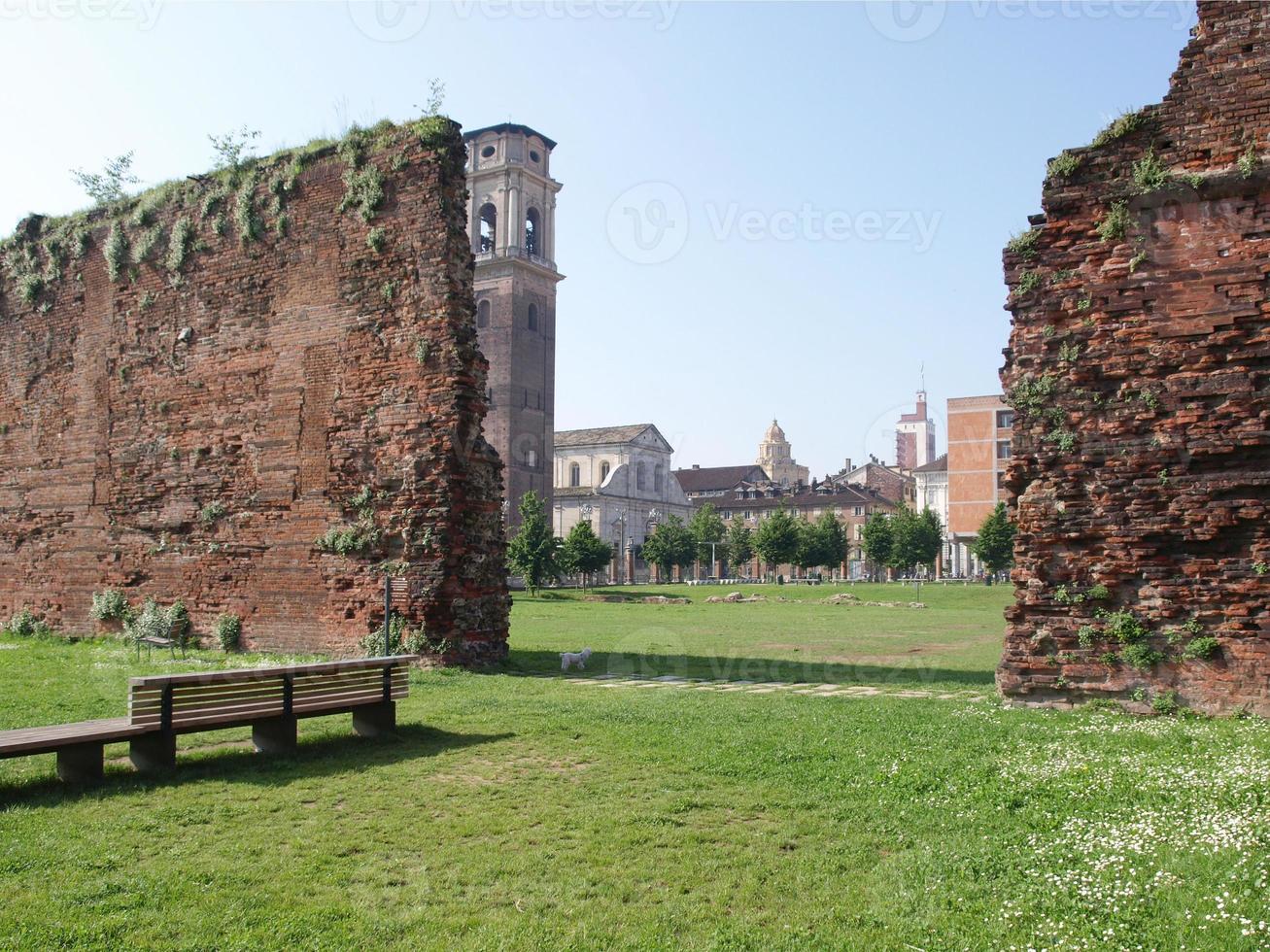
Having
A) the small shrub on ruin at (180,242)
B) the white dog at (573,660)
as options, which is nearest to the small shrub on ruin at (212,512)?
the small shrub on ruin at (180,242)

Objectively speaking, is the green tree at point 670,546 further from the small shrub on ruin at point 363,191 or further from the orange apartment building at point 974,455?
the small shrub on ruin at point 363,191

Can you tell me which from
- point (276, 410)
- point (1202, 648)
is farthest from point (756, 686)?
point (276, 410)

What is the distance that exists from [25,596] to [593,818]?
1874 cm

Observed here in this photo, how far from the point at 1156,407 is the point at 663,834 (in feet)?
25.1

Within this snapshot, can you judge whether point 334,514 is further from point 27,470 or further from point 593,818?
point 593,818

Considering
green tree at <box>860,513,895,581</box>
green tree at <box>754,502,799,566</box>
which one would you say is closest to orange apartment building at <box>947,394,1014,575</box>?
green tree at <box>860,513,895,581</box>

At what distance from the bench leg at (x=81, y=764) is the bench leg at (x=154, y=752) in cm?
35

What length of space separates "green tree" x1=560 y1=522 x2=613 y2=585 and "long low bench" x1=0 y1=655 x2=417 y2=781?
51.2 metres

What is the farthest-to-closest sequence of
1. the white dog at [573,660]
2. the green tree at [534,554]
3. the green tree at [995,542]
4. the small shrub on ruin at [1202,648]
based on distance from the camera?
the green tree at [995,542] < the green tree at [534,554] < the white dog at [573,660] < the small shrub on ruin at [1202,648]

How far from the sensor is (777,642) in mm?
22031

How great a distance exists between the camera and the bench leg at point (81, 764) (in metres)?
7.33

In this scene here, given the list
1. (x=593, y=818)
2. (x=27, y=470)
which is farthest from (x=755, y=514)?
(x=593, y=818)

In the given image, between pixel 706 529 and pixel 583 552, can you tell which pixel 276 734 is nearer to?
pixel 583 552

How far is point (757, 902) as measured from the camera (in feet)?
16.8
